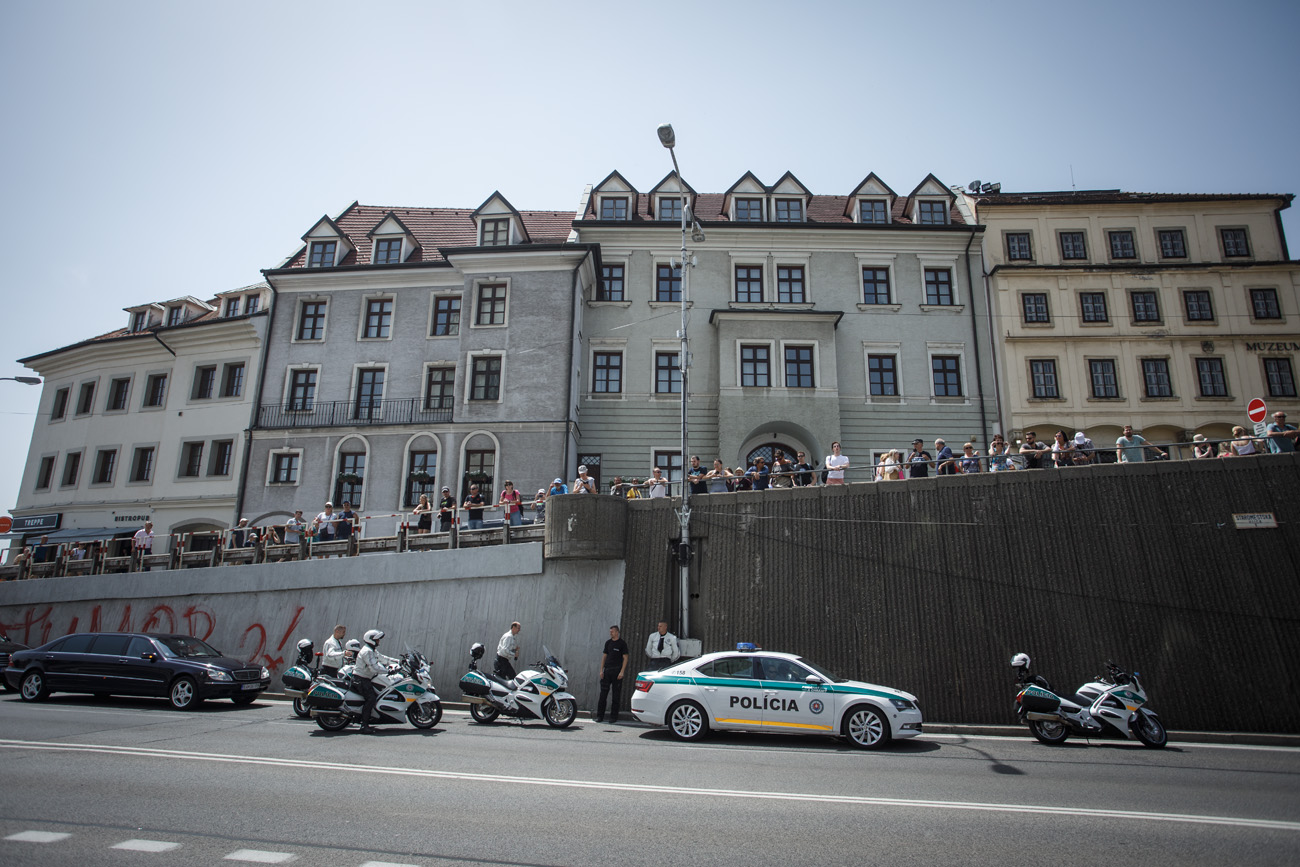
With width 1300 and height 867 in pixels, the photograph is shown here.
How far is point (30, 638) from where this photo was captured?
23062 millimetres

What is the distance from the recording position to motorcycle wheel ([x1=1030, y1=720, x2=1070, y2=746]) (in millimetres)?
11758

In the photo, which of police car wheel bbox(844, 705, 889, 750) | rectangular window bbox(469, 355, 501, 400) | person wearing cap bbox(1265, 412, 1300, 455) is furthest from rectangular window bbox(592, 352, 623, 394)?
person wearing cap bbox(1265, 412, 1300, 455)

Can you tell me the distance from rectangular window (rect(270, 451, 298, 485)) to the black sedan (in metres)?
11.3

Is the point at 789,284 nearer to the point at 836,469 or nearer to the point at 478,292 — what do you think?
the point at 478,292

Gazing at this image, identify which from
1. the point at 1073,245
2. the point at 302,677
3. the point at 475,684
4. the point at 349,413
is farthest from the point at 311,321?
the point at 1073,245

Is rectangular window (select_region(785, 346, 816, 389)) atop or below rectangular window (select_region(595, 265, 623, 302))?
below

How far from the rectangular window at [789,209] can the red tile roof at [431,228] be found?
8.75 m

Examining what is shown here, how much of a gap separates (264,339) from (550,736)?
75.6ft

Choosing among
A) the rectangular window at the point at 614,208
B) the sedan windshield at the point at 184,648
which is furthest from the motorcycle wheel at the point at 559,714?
the rectangular window at the point at 614,208

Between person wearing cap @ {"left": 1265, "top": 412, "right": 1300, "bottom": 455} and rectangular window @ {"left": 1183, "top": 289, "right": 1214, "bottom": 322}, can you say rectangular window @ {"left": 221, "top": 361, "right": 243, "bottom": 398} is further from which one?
rectangular window @ {"left": 1183, "top": 289, "right": 1214, "bottom": 322}

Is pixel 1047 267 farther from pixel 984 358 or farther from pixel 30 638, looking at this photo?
pixel 30 638

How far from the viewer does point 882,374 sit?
27875 millimetres

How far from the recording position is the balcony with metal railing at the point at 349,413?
2652 centimetres

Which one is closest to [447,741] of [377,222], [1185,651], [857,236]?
[1185,651]
